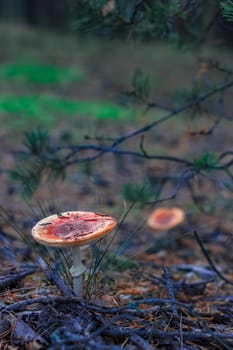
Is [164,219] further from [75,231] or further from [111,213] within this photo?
[75,231]

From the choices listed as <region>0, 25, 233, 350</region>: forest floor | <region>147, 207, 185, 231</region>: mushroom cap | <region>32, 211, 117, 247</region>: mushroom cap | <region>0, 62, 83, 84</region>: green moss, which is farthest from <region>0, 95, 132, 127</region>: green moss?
<region>32, 211, 117, 247</region>: mushroom cap

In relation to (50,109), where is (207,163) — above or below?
above

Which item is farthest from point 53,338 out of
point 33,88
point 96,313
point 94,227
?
point 33,88

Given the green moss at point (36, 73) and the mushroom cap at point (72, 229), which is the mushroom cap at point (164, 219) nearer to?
the mushroom cap at point (72, 229)

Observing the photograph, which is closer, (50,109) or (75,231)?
(75,231)

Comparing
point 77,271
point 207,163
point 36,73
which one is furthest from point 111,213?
point 36,73

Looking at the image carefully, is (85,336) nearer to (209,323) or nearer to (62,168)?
(209,323)
